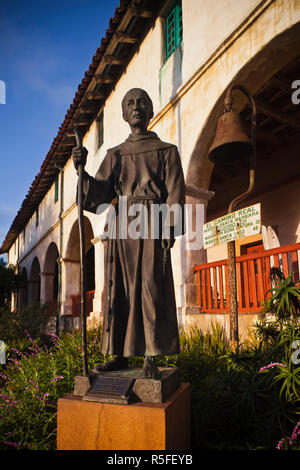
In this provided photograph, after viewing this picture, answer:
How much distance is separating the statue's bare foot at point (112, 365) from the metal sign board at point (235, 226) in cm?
159

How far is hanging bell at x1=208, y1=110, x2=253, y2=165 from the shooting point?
3.65 m

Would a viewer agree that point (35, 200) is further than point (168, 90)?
Yes

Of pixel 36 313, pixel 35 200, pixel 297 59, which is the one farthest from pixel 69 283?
pixel 297 59

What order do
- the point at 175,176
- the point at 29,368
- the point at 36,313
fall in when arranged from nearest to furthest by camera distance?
the point at 175,176 < the point at 29,368 < the point at 36,313

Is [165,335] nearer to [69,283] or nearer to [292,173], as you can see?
[292,173]

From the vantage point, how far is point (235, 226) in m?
3.39

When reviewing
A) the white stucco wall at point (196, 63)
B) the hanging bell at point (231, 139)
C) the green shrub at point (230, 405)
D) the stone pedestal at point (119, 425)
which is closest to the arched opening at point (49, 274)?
the white stucco wall at point (196, 63)

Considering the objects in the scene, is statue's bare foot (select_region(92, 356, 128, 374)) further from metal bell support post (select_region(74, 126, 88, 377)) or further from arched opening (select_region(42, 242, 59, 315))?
arched opening (select_region(42, 242, 59, 315))

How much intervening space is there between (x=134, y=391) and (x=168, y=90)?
6097 millimetres

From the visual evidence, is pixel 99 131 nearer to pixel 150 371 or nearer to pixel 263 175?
pixel 263 175

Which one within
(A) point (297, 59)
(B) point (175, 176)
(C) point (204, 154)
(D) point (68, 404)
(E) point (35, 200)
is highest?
(E) point (35, 200)

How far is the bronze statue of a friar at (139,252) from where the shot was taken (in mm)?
2311

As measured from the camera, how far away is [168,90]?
6.86m

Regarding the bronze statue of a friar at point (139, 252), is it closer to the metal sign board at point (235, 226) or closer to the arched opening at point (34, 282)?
the metal sign board at point (235, 226)
